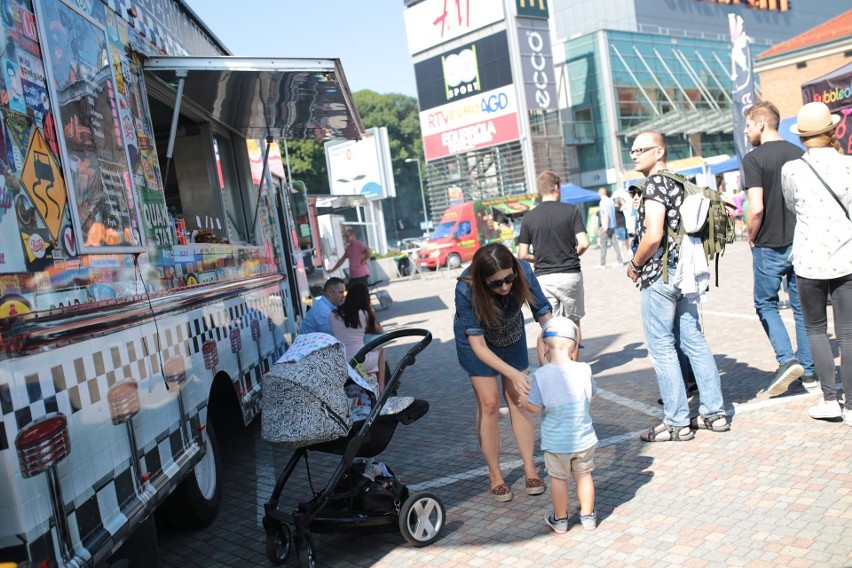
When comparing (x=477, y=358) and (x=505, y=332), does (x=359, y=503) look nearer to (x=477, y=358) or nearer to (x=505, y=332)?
(x=477, y=358)

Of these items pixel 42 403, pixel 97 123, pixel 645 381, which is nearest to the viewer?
pixel 42 403

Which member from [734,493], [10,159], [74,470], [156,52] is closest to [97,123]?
[10,159]

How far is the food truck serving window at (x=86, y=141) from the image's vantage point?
3.29 metres

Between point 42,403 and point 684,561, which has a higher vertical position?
point 42,403

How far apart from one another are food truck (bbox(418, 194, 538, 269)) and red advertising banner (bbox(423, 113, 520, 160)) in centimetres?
1798

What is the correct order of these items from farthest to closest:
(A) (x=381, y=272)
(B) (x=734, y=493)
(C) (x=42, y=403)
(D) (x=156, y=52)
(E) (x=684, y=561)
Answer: (A) (x=381, y=272)
(D) (x=156, y=52)
(B) (x=734, y=493)
(E) (x=684, y=561)
(C) (x=42, y=403)

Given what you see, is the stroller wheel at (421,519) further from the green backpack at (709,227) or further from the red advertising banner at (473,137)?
the red advertising banner at (473,137)

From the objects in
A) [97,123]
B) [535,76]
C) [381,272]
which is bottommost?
[381,272]

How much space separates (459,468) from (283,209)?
549 centimetres

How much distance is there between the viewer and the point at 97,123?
386 centimetres

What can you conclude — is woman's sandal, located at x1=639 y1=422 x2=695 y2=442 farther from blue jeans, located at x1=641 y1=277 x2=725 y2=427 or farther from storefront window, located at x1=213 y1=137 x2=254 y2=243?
storefront window, located at x1=213 y1=137 x2=254 y2=243

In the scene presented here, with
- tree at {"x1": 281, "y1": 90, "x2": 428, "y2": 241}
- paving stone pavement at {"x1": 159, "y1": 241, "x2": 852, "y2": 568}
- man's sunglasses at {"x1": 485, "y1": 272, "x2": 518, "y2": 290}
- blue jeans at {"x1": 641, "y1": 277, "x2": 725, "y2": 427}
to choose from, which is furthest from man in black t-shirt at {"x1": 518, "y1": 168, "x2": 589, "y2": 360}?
tree at {"x1": 281, "y1": 90, "x2": 428, "y2": 241}

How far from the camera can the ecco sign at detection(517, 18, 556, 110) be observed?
156 ft

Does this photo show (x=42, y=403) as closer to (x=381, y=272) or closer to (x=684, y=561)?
(x=684, y=561)
